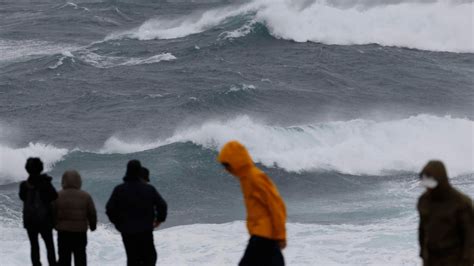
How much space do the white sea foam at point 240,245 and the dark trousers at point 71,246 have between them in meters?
3.59

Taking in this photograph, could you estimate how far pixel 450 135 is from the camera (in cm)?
2403

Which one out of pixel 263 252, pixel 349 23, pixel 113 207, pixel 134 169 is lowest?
pixel 263 252

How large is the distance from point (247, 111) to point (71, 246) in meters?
18.2

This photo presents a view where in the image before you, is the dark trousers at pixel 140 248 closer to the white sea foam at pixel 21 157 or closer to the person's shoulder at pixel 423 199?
the person's shoulder at pixel 423 199

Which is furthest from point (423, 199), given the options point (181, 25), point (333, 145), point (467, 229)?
point (181, 25)

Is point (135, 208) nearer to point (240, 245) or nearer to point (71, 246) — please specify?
point (71, 246)

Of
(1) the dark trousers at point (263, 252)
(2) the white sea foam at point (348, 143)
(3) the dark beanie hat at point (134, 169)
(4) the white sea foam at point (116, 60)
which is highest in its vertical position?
(4) the white sea foam at point (116, 60)

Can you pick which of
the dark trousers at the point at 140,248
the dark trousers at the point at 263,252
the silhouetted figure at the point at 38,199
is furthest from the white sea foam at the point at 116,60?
the dark trousers at the point at 263,252

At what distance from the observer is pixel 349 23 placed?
133ft

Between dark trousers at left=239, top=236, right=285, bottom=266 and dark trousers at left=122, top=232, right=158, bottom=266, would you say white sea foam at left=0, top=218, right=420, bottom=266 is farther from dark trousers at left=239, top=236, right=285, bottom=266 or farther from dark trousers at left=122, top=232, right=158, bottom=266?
dark trousers at left=239, top=236, right=285, bottom=266

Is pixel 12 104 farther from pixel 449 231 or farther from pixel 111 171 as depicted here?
pixel 449 231

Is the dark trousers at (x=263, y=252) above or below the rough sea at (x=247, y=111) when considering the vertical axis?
below

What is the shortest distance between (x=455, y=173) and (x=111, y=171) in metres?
7.09

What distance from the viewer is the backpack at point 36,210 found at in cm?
843
